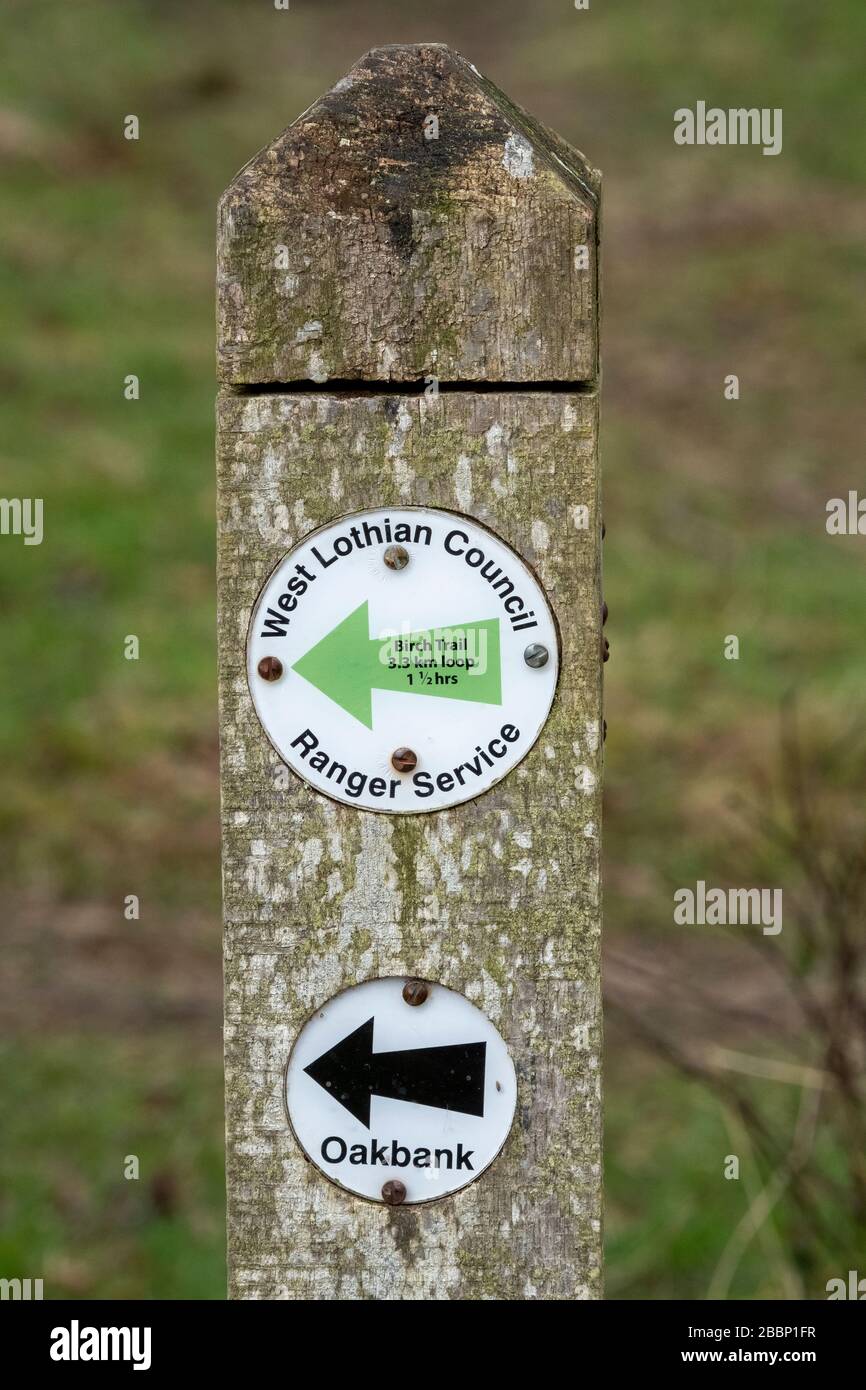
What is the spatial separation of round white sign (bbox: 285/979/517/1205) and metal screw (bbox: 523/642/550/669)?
14.4 inches

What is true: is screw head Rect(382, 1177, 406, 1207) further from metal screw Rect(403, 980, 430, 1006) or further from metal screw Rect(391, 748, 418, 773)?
metal screw Rect(391, 748, 418, 773)

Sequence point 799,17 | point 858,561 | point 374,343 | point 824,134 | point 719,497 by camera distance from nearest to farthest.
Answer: point 374,343, point 858,561, point 719,497, point 824,134, point 799,17

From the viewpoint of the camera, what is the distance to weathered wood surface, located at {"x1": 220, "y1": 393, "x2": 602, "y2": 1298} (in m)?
1.59

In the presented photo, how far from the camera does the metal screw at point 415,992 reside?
1611 mm

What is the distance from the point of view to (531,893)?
1.60 m

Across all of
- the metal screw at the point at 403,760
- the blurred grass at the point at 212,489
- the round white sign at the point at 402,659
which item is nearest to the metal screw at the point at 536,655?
the round white sign at the point at 402,659

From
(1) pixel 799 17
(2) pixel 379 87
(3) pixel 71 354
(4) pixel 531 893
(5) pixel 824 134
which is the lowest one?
(4) pixel 531 893

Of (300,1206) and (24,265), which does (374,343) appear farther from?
(24,265)

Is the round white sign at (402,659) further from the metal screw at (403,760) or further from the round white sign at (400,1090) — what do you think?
the round white sign at (400,1090)

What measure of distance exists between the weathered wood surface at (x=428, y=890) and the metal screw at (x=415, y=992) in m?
0.01

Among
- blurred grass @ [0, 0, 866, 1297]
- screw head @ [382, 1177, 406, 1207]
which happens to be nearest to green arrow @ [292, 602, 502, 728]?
screw head @ [382, 1177, 406, 1207]

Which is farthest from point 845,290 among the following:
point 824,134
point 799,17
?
point 799,17

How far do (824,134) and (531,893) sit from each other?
37.2 feet

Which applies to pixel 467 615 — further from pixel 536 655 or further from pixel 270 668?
pixel 270 668
